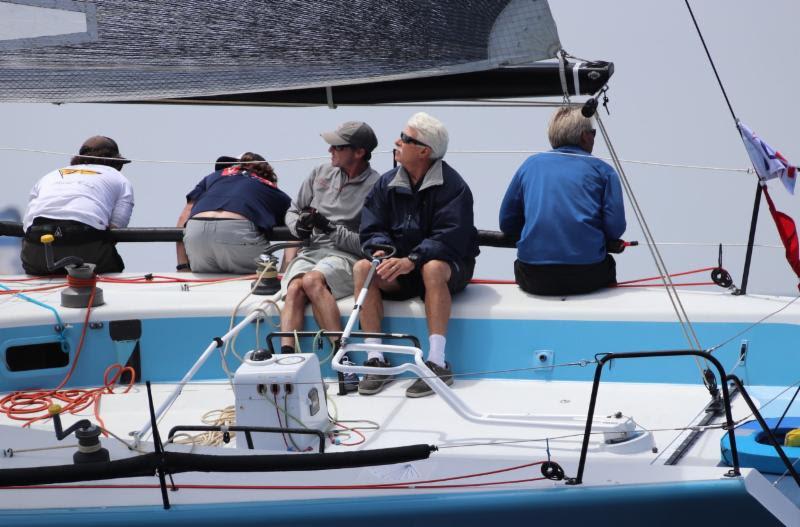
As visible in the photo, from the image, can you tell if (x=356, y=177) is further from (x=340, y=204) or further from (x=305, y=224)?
(x=305, y=224)

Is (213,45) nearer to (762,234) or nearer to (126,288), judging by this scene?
(126,288)

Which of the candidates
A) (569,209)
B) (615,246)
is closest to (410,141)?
(569,209)

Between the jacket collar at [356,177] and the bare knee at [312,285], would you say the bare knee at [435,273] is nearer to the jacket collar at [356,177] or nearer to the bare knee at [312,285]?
the bare knee at [312,285]

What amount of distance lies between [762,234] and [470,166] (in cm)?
192

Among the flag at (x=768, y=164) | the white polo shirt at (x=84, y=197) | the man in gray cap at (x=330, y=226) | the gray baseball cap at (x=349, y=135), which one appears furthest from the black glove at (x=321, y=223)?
the flag at (x=768, y=164)

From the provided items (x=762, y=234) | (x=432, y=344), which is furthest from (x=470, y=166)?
(x=432, y=344)

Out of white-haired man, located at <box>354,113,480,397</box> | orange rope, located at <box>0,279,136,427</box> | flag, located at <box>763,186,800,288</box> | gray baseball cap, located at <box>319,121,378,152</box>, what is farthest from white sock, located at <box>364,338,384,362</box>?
flag, located at <box>763,186,800,288</box>

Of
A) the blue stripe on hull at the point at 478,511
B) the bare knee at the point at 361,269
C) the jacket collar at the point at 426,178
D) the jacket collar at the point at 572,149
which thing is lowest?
the blue stripe on hull at the point at 478,511

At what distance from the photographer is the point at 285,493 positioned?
2.82 meters

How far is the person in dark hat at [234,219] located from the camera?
4.96m

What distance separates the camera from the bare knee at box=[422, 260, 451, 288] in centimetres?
409

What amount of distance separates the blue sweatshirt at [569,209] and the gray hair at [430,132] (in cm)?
47

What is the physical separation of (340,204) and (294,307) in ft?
1.82

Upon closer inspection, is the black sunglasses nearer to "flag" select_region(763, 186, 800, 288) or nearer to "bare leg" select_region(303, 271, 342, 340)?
"bare leg" select_region(303, 271, 342, 340)
